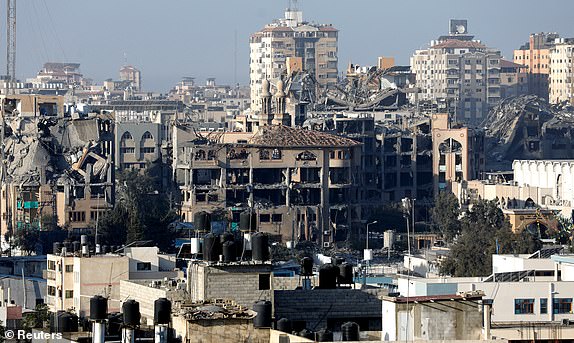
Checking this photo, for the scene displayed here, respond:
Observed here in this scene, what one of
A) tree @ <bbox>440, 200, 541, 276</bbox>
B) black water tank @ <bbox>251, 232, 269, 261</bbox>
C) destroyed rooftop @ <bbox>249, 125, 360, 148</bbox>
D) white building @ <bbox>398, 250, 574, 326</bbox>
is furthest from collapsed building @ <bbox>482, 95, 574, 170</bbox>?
black water tank @ <bbox>251, 232, 269, 261</bbox>

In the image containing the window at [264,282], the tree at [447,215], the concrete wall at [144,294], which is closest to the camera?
the window at [264,282]

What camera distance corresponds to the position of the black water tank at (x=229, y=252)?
3152cm

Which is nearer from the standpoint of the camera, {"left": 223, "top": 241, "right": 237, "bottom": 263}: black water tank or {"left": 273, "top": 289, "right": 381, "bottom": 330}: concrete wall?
{"left": 223, "top": 241, "right": 237, "bottom": 263}: black water tank

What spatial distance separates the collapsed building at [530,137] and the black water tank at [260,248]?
100651 mm

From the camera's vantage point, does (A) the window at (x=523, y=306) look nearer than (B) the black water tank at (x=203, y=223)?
No

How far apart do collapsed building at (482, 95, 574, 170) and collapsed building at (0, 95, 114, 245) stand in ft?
115

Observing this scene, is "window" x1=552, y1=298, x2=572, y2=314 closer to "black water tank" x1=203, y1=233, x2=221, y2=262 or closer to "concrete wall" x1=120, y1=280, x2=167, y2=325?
"concrete wall" x1=120, y1=280, x2=167, y2=325

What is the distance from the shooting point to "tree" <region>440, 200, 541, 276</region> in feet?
224

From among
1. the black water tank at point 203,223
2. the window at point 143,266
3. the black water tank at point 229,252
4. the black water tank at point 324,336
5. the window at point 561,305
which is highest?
the black water tank at point 203,223

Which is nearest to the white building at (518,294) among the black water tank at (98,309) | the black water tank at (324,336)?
the black water tank at (324,336)

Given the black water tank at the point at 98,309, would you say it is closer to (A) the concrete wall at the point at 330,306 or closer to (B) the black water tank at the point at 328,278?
(A) the concrete wall at the point at 330,306

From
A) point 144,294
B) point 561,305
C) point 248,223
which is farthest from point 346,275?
point 561,305

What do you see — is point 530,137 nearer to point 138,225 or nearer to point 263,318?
point 138,225

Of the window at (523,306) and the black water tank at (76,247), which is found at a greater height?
the black water tank at (76,247)
